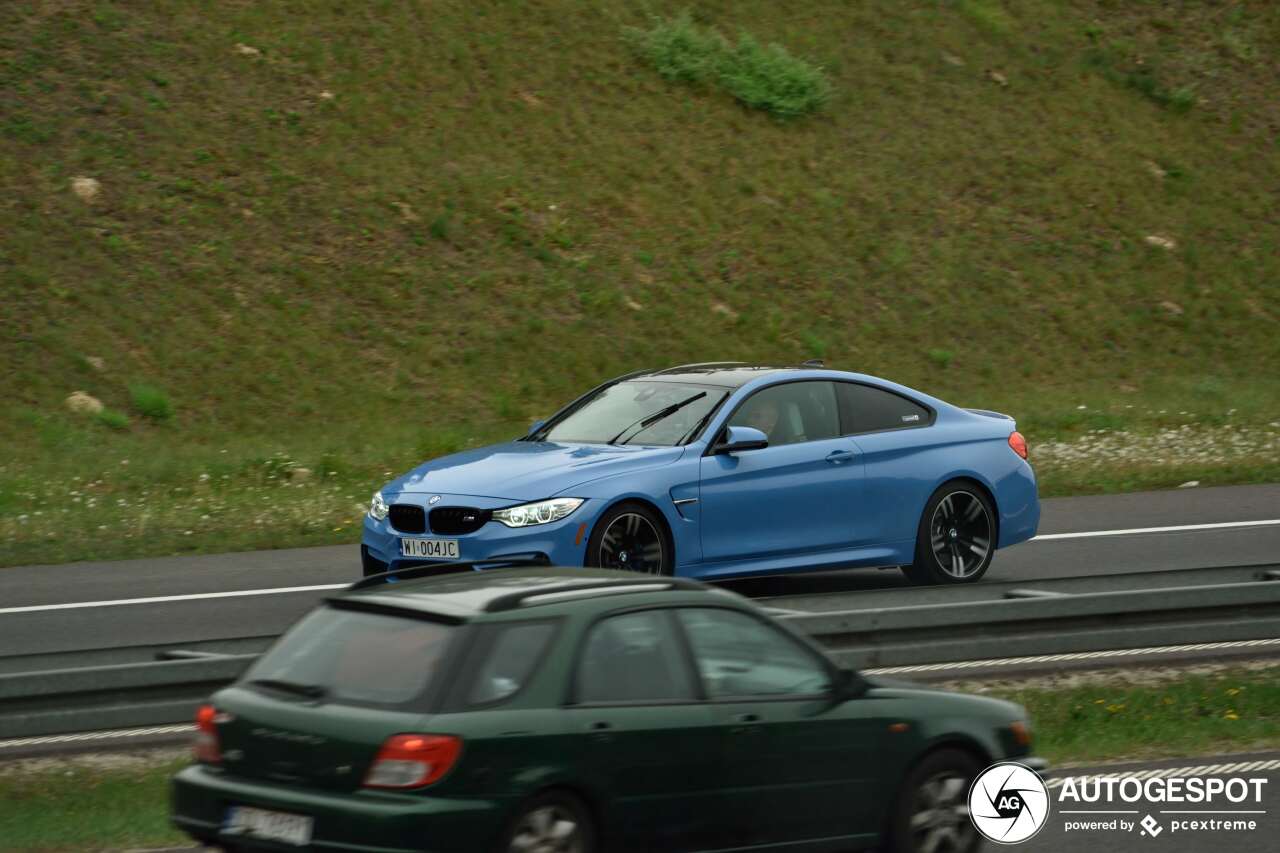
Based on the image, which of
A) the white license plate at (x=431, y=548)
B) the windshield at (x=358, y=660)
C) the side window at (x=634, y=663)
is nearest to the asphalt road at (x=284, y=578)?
the white license plate at (x=431, y=548)

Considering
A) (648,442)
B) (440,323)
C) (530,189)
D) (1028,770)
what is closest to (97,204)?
(440,323)

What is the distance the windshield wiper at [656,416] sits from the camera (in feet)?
37.9

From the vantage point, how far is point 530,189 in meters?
27.5

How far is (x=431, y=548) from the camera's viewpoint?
10516mm

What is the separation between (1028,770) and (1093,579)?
3382 millimetres

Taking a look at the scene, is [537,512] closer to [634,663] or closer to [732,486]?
[732,486]

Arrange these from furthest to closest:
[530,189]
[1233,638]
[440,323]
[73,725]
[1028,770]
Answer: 1. [530,189]
2. [440,323]
3. [1233,638]
4. [73,725]
5. [1028,770]

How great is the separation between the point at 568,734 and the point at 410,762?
0.58m

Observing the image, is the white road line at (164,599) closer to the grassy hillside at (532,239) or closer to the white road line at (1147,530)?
the grassy hillside at (532,239)

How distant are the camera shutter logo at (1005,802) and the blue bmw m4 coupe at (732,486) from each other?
406 cm

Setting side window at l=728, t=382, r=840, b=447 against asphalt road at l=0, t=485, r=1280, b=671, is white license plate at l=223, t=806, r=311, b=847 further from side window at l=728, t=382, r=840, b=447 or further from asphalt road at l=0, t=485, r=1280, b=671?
side window at l=728, t=382, r=840, b=447

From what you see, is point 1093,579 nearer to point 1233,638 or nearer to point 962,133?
point 1233,638

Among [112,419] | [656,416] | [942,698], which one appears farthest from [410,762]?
[112,419]

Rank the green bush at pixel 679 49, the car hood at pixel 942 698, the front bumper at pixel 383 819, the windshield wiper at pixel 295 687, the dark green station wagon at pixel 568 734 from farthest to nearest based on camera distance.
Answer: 1. the green bush at pixel 679 49
2. the car hood at pixel 942 698
3. the windshield wiper at pixel 295 687
4. the dark green station wagon at pixel 568 734
5. the front bumper at pixel 383 819
